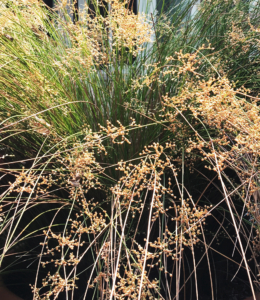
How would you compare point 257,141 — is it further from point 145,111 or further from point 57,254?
point 57,254

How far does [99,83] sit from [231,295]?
0.77 metres

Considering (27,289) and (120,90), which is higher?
(120,90)

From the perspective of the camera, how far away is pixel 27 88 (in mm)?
918

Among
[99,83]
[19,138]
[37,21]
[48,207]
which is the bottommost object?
[48,207]

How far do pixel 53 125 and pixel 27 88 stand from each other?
0.40ft

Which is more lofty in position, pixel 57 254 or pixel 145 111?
pixel 145 111

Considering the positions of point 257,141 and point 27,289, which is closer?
point 257,141


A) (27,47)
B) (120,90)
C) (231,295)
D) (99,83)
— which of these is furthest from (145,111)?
(231,295)

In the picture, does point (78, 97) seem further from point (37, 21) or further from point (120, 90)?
point (37, 21)

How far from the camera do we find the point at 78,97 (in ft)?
3.59

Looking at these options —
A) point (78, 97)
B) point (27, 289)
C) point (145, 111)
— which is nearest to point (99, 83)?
point (78, 97)

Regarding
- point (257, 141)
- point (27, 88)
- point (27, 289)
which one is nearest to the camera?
point (257, 141)

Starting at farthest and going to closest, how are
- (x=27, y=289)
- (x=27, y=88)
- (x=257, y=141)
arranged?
(x=27, y=289)
(x=27, y=88)
(x=257, y=141)

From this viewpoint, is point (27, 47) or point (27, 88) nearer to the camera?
point (27, 88)
